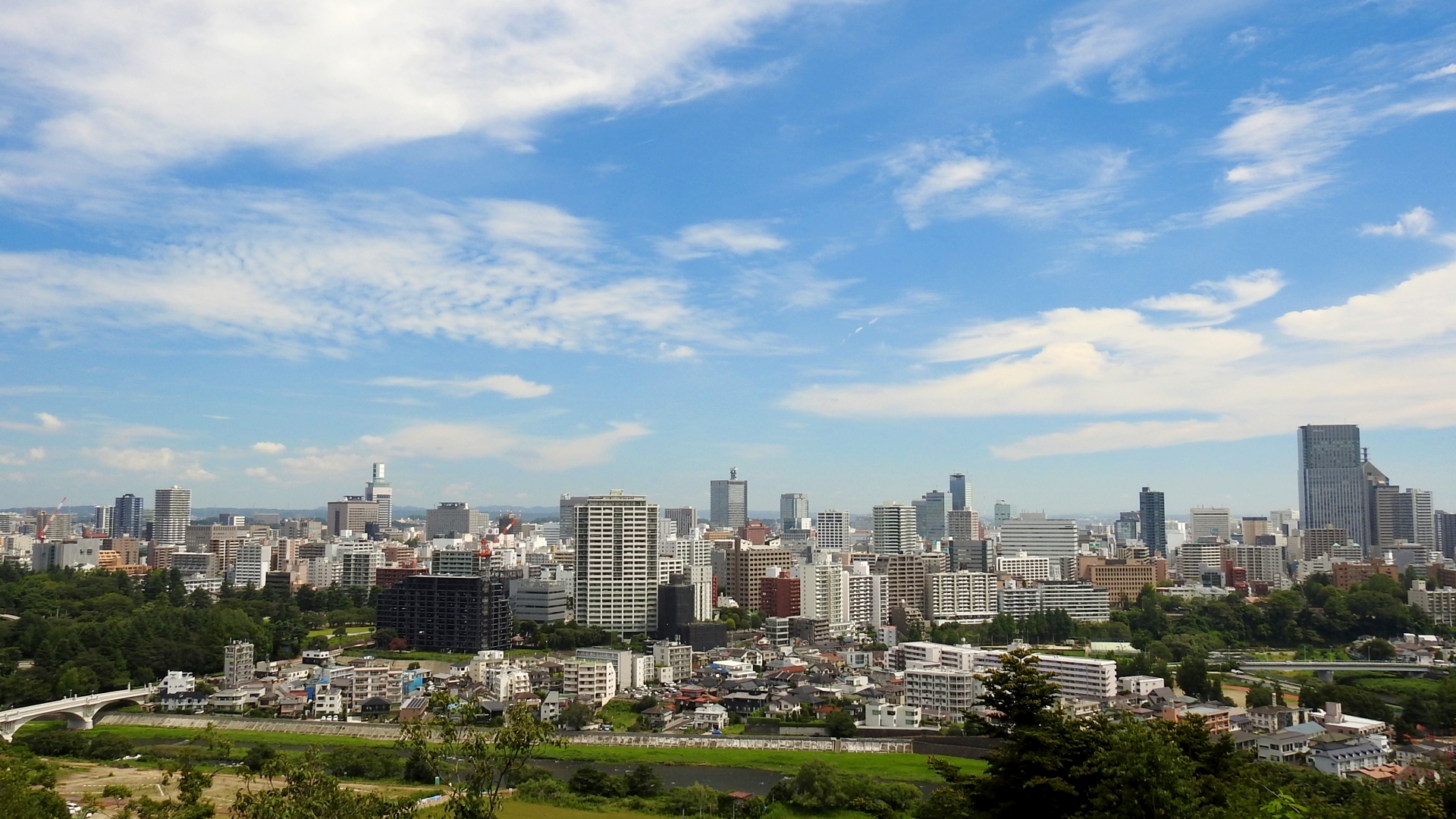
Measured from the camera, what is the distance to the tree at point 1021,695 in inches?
275

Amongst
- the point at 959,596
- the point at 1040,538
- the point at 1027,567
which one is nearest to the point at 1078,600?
the point at 959,596

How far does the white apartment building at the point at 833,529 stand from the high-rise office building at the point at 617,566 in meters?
28.2

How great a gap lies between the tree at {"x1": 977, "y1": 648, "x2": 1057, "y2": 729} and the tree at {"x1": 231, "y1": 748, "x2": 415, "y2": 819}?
12.1 ft

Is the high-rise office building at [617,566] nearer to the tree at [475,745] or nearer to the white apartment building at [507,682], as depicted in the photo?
the white apartment building at [507,682]

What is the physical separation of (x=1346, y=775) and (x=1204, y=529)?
54832mm

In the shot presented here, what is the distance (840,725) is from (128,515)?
59061mm

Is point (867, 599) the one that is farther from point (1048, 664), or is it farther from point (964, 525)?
point (964, 525)

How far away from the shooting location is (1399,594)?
30.4 meters

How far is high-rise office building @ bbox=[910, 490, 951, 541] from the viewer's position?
6606 cm

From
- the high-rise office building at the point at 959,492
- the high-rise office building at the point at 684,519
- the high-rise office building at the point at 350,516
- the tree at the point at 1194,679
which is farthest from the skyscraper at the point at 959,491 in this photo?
the tree at the point at 1194,679

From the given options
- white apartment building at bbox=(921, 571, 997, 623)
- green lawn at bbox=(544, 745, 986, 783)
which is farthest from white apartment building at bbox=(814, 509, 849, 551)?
green lawn at bbox=(544, 745, 986, 783)

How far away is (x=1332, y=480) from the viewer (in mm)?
56656

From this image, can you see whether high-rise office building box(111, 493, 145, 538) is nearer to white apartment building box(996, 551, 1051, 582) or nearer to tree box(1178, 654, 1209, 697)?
white apartment building box(996, 551, 1051, 582)

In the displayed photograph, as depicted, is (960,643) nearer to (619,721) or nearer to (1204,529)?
(619,721)
